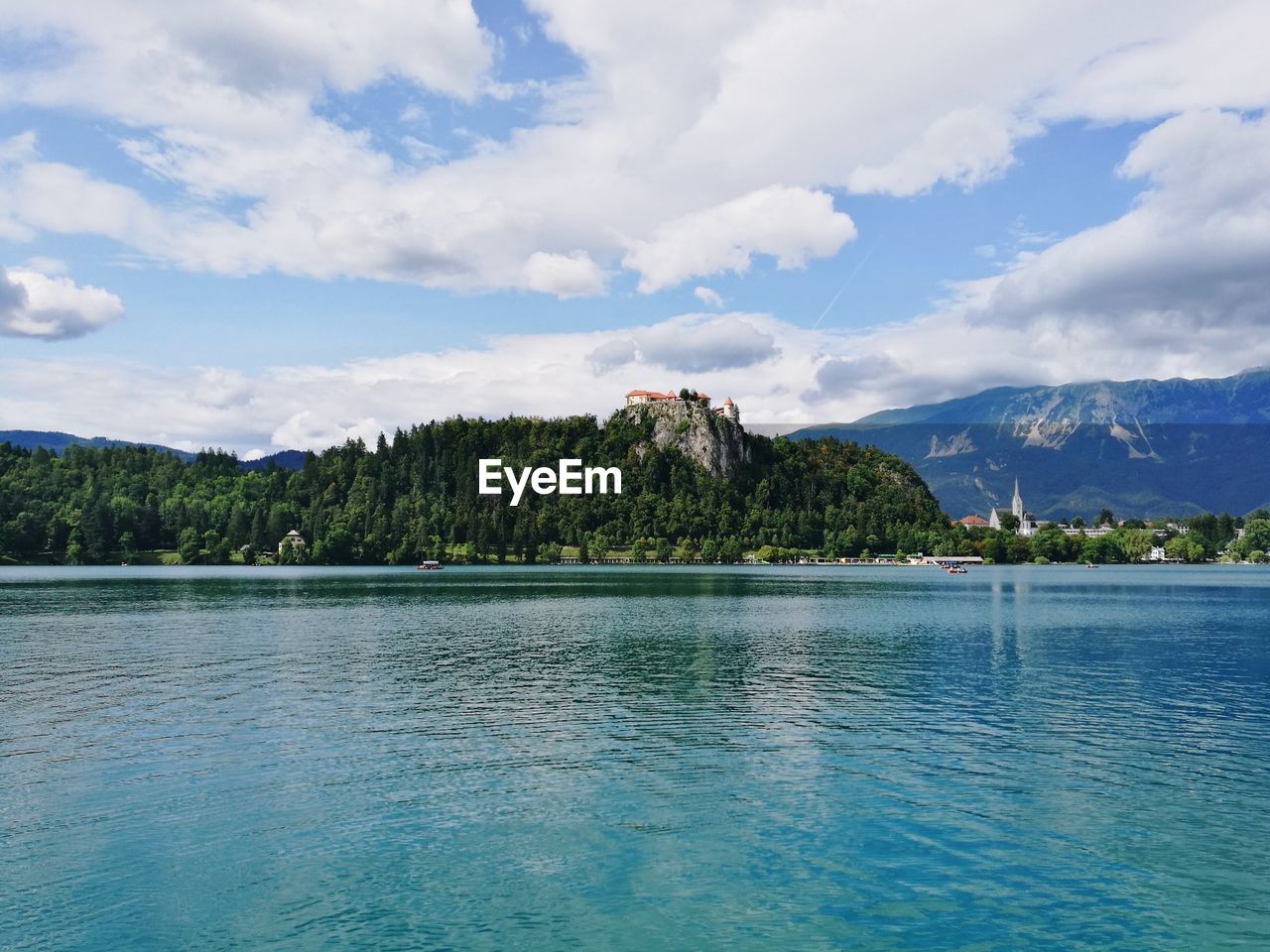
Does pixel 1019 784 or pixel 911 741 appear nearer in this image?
pixel 1019 784

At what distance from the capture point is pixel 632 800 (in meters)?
28.2

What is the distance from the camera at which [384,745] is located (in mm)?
35500

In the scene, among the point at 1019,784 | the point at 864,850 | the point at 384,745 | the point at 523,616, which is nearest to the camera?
the point at 864,850

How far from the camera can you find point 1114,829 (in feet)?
83.5

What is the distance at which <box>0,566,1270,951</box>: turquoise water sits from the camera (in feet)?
65.4

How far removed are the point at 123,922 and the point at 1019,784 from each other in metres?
26.2

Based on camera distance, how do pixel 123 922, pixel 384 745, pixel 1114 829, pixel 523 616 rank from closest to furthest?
1. pixel 123 922
2. pixel 1114 829
3. pixel 384 745
4. pixel 523 616

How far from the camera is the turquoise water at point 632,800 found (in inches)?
784

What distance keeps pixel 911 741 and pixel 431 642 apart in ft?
149

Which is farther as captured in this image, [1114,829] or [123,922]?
[1114,829]

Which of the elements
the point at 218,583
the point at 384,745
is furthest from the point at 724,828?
the point at 218,583

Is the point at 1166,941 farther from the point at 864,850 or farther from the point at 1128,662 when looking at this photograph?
the point at 1128,662

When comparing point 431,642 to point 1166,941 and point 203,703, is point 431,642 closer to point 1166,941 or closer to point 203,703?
point 203,703

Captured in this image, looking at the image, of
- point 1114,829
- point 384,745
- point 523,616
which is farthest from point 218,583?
point 1114,829
